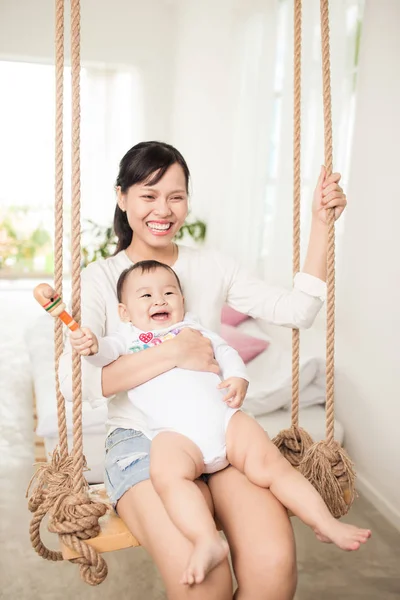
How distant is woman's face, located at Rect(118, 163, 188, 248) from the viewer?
1.70 m

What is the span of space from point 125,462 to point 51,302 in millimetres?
418

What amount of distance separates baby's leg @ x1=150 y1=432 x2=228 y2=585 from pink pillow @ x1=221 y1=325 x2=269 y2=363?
6.63 ft

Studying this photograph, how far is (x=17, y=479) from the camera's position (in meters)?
3.00

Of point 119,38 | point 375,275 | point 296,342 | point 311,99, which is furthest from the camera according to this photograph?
point 119,38

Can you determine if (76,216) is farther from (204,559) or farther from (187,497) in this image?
(204,559)

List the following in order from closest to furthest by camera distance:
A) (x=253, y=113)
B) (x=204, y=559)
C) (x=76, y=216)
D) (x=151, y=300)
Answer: (x=204, y=559), (x=76, y=216), (x=151, y=300), (x=253, y=113)

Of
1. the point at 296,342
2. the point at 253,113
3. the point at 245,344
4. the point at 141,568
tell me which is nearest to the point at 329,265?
the point at 296,342

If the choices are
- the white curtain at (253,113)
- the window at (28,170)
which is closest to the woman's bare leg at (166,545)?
the white curtain at (253,113)

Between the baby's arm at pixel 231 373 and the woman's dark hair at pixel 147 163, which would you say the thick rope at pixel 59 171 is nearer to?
the woman's dark hair at pixel 147 163

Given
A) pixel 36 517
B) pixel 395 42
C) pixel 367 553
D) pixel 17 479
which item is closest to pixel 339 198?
pixel 36 517

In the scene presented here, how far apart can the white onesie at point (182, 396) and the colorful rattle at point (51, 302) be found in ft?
0.60

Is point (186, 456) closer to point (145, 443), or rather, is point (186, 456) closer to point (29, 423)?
point (145, 443)

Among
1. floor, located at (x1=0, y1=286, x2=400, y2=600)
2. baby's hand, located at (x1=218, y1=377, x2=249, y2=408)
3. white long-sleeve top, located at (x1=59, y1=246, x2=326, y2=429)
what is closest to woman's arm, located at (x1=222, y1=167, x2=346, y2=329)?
white long-sleeve top, located at (x1=59, y1=246, x2=326, y2=429)

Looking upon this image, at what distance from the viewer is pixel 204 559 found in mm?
1211
